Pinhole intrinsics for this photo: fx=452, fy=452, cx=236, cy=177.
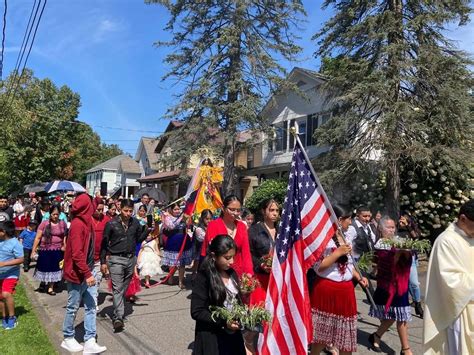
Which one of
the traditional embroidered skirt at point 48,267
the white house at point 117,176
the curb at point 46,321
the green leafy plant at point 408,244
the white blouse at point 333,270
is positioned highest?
the white house at point 117,176

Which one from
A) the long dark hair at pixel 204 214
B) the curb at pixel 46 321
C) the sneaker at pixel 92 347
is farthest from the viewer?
the long dark hair at pixel 204 214

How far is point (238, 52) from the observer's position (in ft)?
71.6

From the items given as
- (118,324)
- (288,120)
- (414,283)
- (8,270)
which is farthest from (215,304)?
(288,120)

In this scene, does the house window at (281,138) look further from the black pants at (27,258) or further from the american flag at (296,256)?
the american flag at (296,256)

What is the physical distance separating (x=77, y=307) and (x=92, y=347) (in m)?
0.53

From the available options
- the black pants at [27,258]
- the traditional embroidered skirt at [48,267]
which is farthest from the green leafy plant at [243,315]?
the black pants at [27,258]

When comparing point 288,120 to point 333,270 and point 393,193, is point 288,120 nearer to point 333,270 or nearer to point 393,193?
point 393,193

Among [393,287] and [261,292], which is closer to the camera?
[261,292]

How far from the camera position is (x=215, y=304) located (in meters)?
3.63

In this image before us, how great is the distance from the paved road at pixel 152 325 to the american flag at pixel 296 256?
6.11 ft

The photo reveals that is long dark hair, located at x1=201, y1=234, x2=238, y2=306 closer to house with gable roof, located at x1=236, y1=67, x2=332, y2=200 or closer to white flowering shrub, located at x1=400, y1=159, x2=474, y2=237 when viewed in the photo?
white flowering shrub, located at x1=400, y1=159, x2=474, y2=237

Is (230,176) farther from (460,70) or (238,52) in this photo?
(460,70)

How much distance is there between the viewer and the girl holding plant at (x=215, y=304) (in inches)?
141

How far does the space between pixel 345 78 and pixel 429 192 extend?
16.4 ft
